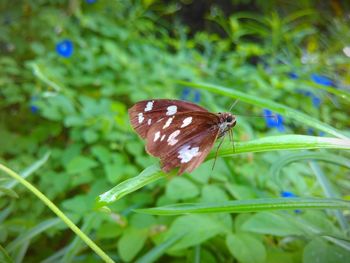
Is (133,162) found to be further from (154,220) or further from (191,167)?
(191,167)

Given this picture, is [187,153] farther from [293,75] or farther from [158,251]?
[293,75]

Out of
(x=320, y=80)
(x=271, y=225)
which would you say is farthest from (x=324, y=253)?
(x=320, y=80)

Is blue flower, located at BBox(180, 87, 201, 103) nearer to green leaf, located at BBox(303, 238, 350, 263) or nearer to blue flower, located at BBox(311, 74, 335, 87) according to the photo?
blue flower, located at BBox(311, 74, 335, 87)

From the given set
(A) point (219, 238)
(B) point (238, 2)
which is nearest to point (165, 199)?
(A) point (219, 238)

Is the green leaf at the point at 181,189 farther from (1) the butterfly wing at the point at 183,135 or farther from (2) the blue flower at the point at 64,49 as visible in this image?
(2) the blue flower at the point at 64,49

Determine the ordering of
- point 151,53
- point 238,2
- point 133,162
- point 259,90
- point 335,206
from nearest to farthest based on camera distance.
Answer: point 335,206 → point 133,162 → point 259,90 → point 151,53 → point 238,2

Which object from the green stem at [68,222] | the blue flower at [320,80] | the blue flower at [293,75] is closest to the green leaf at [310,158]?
the green stem at [68,222]

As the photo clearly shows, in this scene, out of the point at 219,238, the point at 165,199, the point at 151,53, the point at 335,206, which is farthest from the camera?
the point at 151,53
